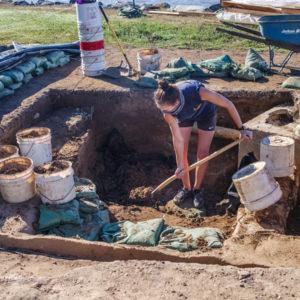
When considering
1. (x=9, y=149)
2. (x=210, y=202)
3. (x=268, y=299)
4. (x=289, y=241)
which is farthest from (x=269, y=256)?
(x=9, y=149)

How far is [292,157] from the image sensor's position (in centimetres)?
453

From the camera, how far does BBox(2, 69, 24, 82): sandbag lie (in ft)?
21.2

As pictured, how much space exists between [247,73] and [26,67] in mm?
3852

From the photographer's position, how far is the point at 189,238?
409 cm

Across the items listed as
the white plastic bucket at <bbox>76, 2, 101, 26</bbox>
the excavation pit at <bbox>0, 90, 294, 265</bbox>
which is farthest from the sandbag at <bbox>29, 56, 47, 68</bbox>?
the white plastic bucket at <bbox>76, 2, 101, 26</bbox>

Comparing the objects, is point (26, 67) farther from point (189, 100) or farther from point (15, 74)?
point (189, 100)

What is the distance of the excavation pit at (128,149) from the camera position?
5328 mm

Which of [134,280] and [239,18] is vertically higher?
[239,18]

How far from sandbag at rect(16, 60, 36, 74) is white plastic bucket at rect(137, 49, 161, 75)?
1935mm

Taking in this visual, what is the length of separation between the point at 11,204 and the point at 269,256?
2.70 m

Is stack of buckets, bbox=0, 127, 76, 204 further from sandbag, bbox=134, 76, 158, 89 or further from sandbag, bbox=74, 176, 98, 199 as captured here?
sandbag, bbox=134, 76, 158, 89

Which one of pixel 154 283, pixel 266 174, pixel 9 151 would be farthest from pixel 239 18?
pixel 154 283

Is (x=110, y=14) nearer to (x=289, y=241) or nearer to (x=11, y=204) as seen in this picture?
(x=11, y=204)

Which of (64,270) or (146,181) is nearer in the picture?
(64,270)
